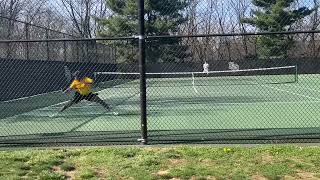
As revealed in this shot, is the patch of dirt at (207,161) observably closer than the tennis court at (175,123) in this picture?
Yes

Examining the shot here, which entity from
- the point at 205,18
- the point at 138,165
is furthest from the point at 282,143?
the point at 205,18

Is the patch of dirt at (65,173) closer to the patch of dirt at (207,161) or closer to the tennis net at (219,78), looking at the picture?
the patch of dirt at (207,161)

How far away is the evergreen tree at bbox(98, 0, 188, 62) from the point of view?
1087 inches

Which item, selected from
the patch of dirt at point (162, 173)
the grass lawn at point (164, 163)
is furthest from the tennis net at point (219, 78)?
the patch of dirt at point (162, 173)

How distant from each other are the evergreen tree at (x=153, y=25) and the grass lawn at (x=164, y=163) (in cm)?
1406

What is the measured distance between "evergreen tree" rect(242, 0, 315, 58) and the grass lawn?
676 inches

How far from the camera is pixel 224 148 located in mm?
7977

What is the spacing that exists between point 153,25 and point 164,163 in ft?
83.5

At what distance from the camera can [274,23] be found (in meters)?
28.0

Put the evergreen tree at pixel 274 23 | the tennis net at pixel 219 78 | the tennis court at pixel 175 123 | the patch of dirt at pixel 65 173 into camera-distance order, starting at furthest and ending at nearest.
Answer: the tennis net at pixel 219 78 → the evergreen tree at pixel 274 23 → the tennis court at pixel 175 123 → the patch of dirt at pixel 65 173

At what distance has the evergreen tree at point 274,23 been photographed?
2483 centimetres

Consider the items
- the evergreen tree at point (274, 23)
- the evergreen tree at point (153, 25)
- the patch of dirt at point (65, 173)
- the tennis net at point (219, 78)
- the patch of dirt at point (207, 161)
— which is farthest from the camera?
the tennis net at point (219, 78)

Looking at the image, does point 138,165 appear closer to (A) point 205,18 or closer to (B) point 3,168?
(B) point 3,168

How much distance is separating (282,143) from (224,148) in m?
1.09
